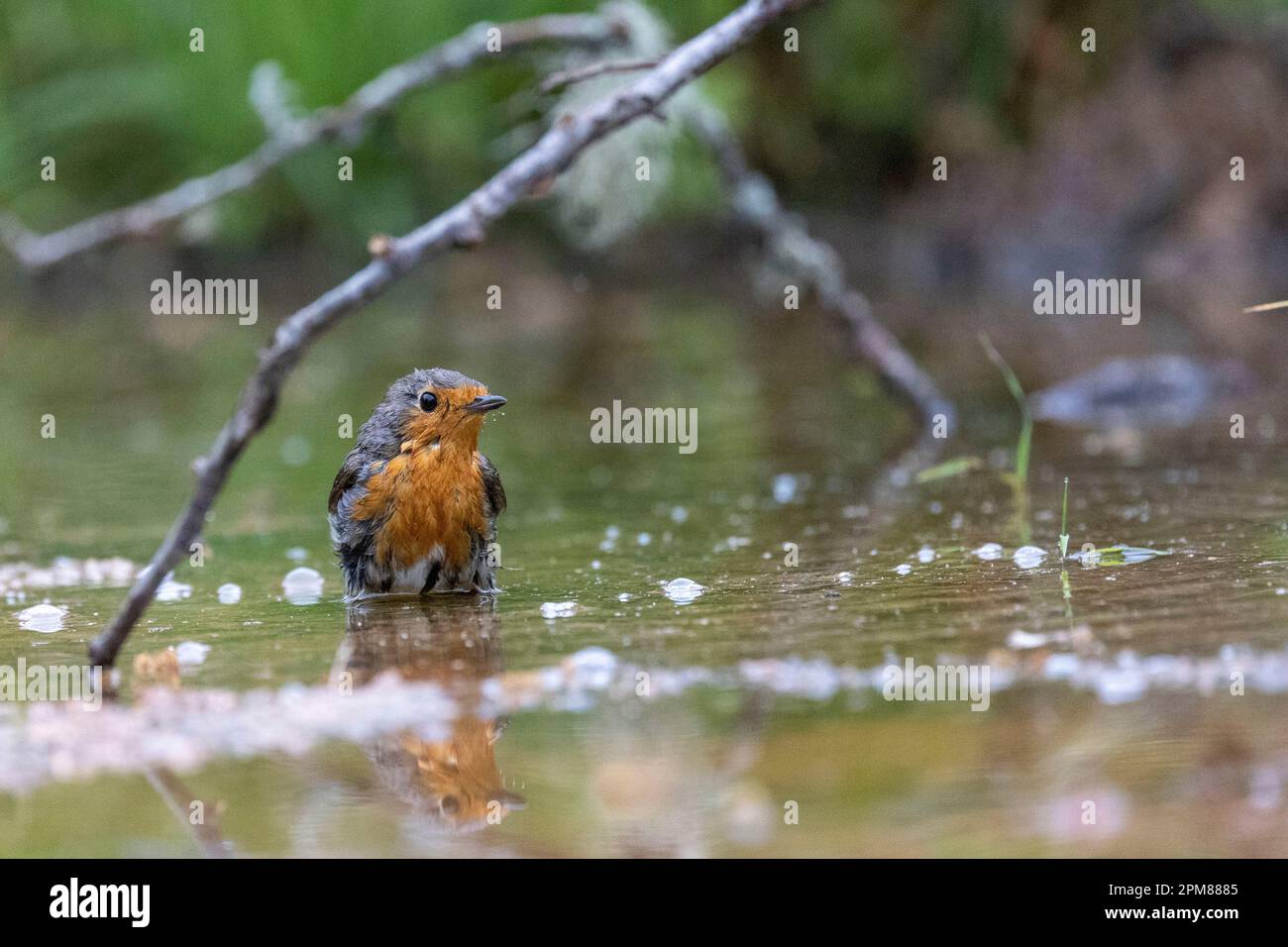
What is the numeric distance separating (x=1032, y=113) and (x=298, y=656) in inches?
534

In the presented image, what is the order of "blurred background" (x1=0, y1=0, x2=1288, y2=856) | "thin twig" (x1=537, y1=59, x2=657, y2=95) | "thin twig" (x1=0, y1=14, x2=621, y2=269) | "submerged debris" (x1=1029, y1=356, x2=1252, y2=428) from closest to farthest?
"blurred background" (x1=0, y1=0, x2=1288, y2=856) < "thin twig" (x1=537, y1=59, x2=657, y2=95) < "thin twig" (x1=0, y1=14, x2=621, y2=269) < "submerged debris" (x1=1029, y1=356, x2=1252, y2=428)

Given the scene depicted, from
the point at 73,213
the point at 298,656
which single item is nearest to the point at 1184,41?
the point at 73,213

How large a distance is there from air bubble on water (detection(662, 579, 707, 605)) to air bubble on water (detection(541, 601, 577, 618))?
0.26 meters

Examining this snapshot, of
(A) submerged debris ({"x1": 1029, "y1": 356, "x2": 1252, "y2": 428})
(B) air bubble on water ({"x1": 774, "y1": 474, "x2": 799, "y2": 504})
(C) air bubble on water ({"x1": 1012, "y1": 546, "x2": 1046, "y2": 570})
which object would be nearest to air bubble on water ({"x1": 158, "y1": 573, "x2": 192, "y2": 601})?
(B) air bubble on water ({"x1": 774, "y1": 474, "x2": 799, "y2": 504})

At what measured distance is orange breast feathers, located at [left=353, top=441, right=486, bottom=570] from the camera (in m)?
4.53

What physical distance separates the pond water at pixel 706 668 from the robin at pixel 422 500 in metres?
0.10

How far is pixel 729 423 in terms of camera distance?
27.0ft

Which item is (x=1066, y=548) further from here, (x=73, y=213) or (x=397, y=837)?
(x=73, y=213)

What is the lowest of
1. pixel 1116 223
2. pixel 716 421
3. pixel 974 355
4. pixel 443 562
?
pixel 443 562

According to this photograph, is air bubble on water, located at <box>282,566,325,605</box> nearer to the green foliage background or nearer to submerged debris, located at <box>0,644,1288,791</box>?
submerged debris, located at <box>0,644,1288,791</box>

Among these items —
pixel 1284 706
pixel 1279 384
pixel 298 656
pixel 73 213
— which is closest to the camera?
pixel 1284 706

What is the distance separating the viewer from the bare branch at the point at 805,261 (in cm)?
716

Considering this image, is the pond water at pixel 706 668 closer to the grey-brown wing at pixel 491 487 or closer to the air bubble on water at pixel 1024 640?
the air bubble on water at pixel 1024 640

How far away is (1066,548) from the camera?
4512 mm
